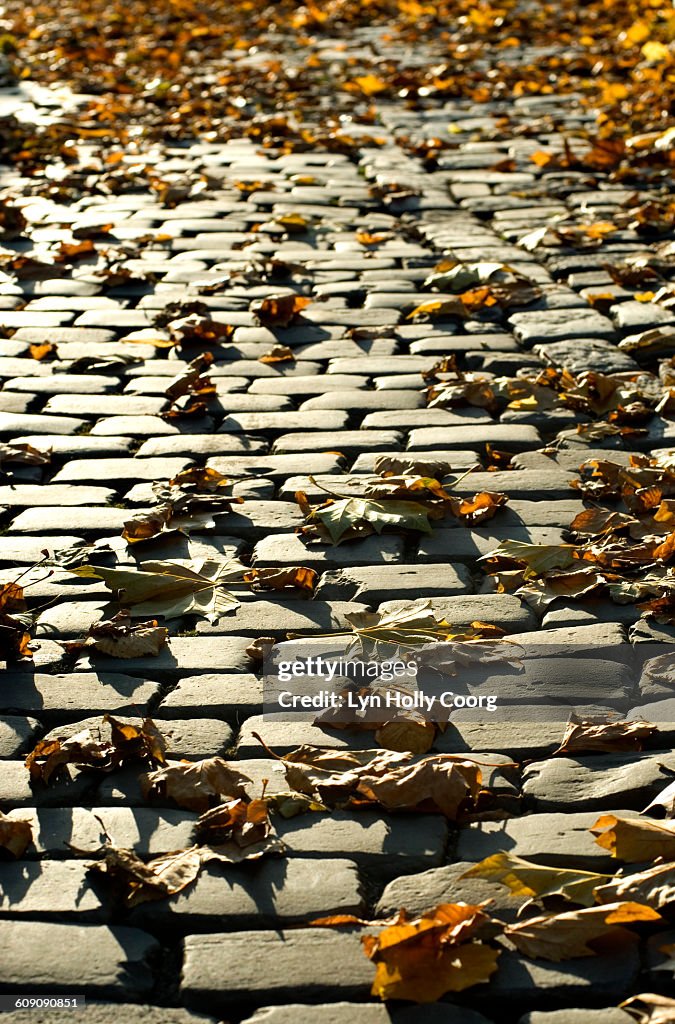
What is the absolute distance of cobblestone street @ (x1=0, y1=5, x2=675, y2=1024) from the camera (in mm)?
1867

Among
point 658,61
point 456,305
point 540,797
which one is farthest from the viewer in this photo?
point 658,61

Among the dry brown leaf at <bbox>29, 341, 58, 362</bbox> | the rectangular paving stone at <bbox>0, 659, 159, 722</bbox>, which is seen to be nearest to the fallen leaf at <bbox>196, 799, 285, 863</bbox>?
the rectangular paving stone at <bbox>0, 659, 159, 722</bbox>

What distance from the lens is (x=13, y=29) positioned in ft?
42.1

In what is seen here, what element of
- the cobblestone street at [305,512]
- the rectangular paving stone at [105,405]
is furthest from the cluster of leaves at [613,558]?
the rectangular paving stone at [105,405]

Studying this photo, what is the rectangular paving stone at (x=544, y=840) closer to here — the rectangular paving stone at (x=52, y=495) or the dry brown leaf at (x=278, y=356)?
the rectangular paving stone at (x=52, y=495)

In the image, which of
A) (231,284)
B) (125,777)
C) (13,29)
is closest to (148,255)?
(231,284)

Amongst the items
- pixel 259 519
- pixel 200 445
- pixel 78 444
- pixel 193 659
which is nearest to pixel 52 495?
pixel 78 444

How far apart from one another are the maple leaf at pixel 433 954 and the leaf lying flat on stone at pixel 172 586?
1131 millimetres

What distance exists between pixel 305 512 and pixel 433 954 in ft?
5.38

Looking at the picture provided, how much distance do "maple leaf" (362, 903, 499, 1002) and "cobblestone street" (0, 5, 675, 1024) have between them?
25 millimetres

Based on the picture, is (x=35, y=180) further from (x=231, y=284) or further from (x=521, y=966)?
(x=521, y=966)

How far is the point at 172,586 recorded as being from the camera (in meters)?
2.88

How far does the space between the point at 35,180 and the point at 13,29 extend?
22.5 feet

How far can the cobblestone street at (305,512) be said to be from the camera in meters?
1.87
